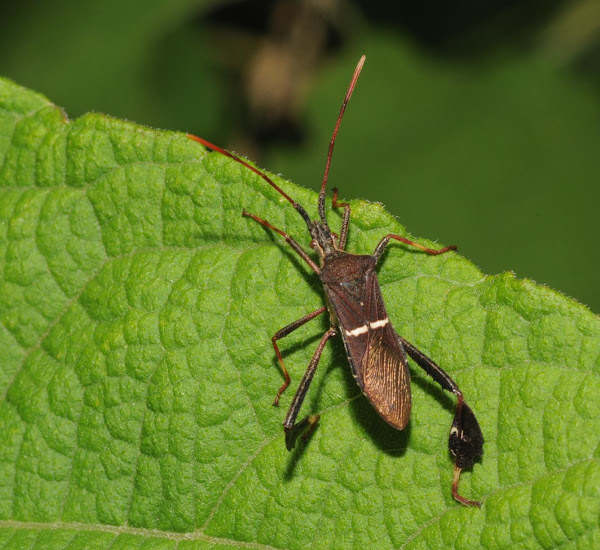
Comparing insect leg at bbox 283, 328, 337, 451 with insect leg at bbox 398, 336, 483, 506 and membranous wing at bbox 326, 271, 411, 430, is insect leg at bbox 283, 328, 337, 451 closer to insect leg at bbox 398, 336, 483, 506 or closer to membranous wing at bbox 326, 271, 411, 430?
membranous wing at bbox 326, 271, 411, 430

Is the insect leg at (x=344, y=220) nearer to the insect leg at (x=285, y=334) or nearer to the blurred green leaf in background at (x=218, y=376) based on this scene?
the blurred green leaf in background at (x=218, y=376)

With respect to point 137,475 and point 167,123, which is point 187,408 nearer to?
point 137,475

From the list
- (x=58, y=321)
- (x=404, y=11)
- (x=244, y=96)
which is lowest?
(x=58, y=321)

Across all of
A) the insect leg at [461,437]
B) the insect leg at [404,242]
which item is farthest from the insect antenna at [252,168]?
the insect leg at [461,437]

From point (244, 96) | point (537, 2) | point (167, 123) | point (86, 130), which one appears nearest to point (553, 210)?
point (537, 2)

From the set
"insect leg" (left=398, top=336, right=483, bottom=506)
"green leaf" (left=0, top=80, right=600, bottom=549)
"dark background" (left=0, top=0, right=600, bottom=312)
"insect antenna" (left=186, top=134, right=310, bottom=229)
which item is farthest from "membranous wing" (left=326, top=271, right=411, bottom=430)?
"dark background" (left=0, top=0, right=600, bottom=312)

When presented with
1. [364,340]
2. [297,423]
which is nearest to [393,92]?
[364,340]
